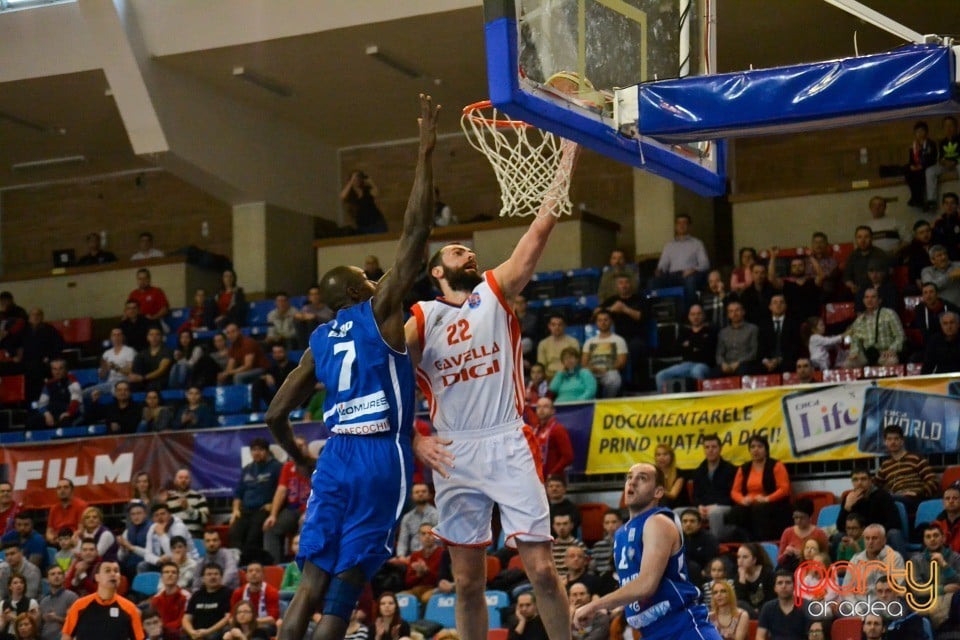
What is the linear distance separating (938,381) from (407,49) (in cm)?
913

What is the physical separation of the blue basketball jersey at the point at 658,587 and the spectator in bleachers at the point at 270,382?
36.4 feet

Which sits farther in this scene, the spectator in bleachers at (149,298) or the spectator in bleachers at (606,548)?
the spectator in bleachers at (149,298)

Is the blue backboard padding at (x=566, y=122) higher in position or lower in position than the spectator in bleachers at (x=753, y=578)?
higher

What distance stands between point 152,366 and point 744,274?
27.5ft

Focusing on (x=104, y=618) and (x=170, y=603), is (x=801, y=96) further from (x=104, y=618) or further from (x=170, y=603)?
(x=170, y=603)

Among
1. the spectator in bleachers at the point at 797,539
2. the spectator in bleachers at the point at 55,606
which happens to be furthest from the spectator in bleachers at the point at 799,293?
the spectator in bleachers at the point at 55,606

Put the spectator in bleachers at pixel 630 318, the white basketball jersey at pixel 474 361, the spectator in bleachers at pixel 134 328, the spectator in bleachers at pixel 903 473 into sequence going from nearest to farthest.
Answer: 1. the white basketball jersey at pixel 474 361
2. the spectator in bleachers at pixel 903 473
3. the spectator in bleachers at pixel 630 318
4. the spectator in bleachers at pixel 134 328

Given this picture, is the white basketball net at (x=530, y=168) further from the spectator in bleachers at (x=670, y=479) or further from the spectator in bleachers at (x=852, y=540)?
the spectator in bleachers at (x=670, y=479)

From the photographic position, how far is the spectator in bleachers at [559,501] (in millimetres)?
14492

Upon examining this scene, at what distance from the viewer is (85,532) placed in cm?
1684

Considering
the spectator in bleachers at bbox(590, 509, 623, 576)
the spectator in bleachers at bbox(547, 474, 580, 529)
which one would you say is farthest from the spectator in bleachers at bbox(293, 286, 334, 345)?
the spectator in bleachers at bbox(590, 509, 623, 576)

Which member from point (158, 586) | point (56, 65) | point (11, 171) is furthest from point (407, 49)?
point (11, 171)

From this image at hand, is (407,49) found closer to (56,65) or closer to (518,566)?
(56,65)

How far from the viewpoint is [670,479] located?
1488 cm
